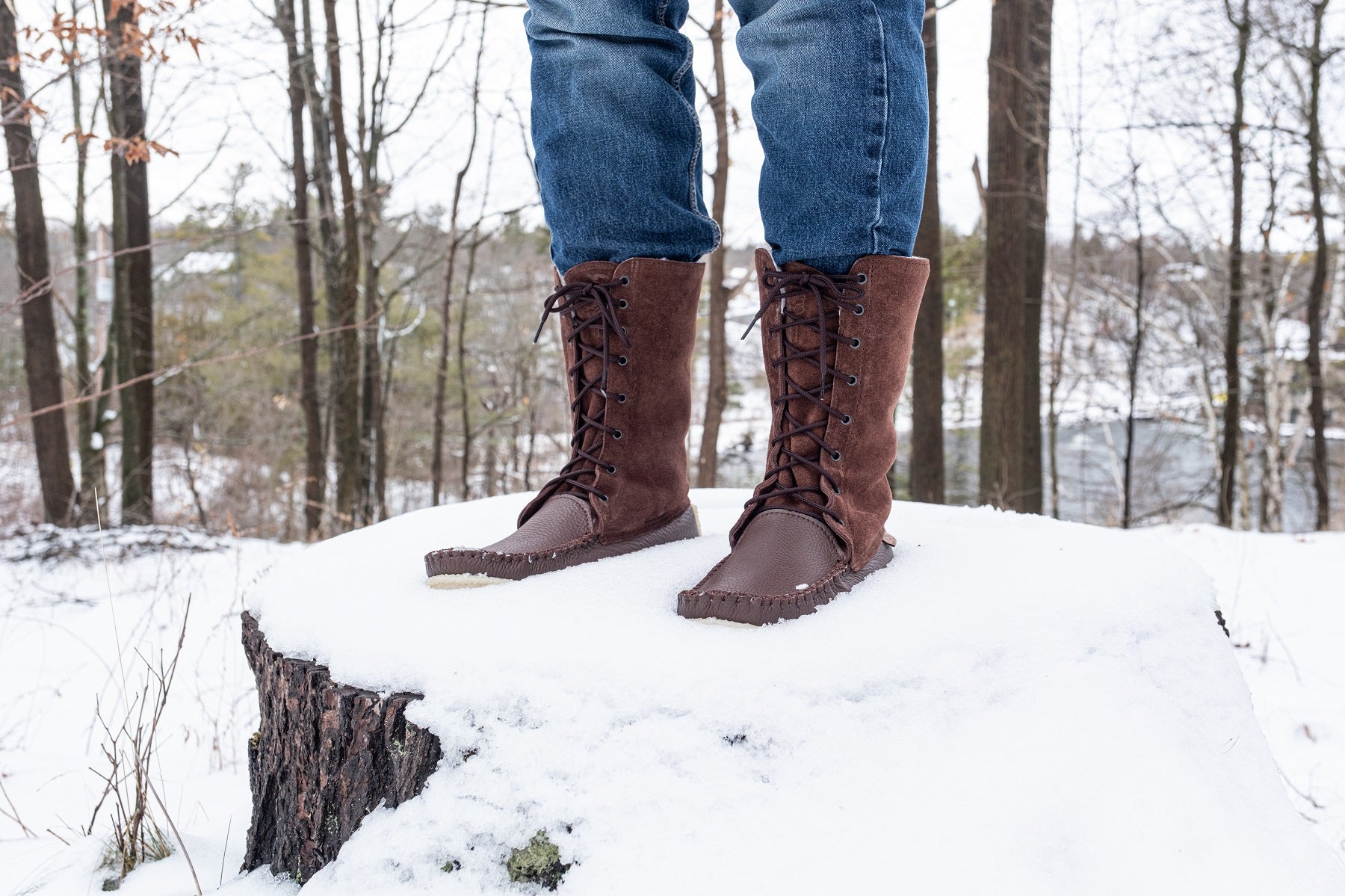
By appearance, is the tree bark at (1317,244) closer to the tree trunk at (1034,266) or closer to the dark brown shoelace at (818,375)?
the tree trunk at (1034,266)

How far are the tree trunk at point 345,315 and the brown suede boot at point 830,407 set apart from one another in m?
5.97

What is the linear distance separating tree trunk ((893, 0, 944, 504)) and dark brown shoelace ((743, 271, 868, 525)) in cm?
360

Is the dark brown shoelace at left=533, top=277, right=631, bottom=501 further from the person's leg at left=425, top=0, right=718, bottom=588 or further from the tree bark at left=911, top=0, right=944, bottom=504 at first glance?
the tree bark at left=911, top=0, right=944, bottom=504

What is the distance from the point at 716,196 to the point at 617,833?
15.8ft

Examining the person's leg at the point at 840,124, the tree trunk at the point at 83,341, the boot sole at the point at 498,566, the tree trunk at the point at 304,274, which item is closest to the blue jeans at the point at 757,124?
the person's leg at the point at 840,124

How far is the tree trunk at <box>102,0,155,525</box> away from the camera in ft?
19.7

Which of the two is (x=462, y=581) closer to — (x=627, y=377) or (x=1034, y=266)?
(x=627, y=377)

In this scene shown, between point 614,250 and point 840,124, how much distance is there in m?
0.36

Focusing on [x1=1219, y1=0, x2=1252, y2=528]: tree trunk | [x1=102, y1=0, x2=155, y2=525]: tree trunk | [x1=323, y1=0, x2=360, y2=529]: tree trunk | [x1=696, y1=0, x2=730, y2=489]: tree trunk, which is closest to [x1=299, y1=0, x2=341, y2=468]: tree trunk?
[x1=323, y1=0, x2=360, y2=529]: tree trunk

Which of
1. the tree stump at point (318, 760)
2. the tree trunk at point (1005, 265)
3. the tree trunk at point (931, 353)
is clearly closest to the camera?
the tree stump at point (318, 760)

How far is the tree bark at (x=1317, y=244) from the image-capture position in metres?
7.46

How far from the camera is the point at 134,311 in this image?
6117 millimetres

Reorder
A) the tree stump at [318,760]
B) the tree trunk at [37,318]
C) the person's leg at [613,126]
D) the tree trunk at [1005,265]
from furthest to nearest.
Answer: the tree trunk at [37,318]
the tree trunk at [1005,265]
the person's leg at [613,126]
the tree stump at [318,760]

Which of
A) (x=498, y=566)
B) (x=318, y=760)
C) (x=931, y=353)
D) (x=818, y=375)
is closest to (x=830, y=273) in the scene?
(x=818, y=375)
